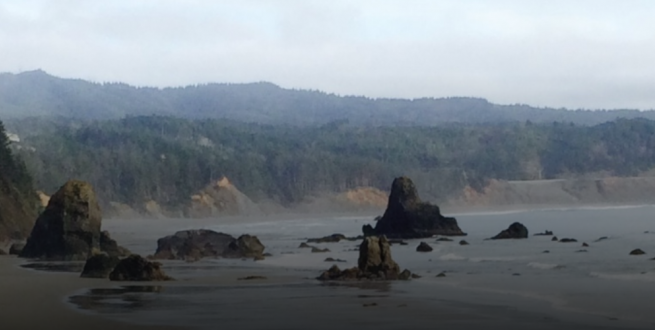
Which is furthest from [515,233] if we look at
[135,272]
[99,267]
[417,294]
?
[417,294]

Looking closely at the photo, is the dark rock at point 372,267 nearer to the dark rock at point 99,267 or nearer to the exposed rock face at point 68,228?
the dark rock at point 99,267

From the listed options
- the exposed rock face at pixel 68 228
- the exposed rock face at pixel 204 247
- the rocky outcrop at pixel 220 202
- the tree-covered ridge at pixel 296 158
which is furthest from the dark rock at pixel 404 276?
the rocky outcrop at pixel 220 202

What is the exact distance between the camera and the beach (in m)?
21.0

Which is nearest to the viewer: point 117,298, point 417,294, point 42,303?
point 42,303

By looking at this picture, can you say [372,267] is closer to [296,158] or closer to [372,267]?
[372,267]

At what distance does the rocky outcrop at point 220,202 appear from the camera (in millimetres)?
125438

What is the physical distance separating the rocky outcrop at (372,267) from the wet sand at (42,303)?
675 centimetres

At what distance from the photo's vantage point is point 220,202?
5079 inches

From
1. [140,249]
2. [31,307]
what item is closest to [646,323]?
[31,307]

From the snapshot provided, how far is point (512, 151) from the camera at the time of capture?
187 m

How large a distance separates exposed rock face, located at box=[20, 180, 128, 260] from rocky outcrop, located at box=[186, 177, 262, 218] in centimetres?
8054

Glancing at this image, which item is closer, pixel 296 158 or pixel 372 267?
pixel 372 267

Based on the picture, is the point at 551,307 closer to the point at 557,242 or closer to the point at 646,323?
the point at 646,323

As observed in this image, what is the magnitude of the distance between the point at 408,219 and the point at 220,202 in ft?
210
